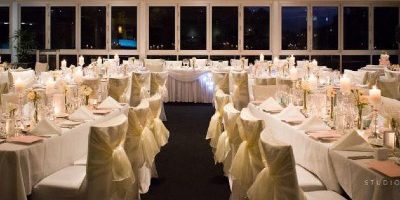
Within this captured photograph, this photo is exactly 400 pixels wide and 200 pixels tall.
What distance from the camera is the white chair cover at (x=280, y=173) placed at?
2.81 metres

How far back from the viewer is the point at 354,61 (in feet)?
51.4

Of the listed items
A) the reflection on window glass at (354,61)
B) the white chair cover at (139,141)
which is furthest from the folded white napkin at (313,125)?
the reflection on window glass at (354,61)

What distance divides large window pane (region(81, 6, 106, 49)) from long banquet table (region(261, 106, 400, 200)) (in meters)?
11.8

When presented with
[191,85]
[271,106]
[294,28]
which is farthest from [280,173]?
[294,28]

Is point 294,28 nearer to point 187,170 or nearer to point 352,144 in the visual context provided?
point 187,170

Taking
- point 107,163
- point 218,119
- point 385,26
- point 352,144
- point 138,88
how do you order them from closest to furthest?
point 352,144 < point 107,163 < point 218,119 < point 138,88 < point 385,26

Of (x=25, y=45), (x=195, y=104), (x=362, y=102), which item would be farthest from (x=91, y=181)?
(x=25, y=45)

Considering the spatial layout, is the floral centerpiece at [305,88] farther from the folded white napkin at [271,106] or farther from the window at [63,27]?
the window at [63,27]

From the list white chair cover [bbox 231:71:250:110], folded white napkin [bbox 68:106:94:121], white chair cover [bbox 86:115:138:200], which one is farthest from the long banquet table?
white chair cover [bbox 231:71:250:110]

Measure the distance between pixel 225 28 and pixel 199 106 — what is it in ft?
15.2

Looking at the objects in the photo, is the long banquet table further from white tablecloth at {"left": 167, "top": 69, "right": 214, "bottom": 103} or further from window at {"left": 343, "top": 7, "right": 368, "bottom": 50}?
window at {"left": 343, "top": 7, "right": 368, "bottom": 50}

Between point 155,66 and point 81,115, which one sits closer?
point 81,115

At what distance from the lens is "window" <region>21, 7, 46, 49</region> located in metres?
15.5

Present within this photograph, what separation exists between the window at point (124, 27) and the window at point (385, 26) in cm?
755
